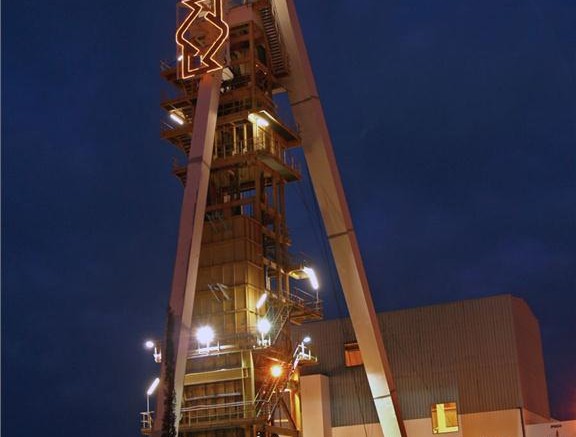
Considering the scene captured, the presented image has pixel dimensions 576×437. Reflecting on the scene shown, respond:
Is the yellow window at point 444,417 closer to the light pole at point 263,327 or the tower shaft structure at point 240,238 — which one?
the tower shaft structure at point 240,238

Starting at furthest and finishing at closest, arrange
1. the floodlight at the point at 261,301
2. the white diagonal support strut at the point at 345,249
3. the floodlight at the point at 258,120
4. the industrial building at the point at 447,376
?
1. the industrial building at the point at 447,376
2. the floodlight at the point at 258,120
3. the floodlight at the point at 261,301
4. the white diagonal support strut at the point at 345,249

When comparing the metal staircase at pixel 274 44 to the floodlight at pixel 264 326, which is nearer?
the floodlight at pixel 264 326

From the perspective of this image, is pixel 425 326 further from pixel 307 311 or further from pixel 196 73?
pixel 196 73

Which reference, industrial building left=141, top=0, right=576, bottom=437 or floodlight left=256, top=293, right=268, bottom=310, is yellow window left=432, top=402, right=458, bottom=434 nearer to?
industrial building left=141, top=0, right=576, bottom=437

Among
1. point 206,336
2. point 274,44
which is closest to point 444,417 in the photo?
point 206,336

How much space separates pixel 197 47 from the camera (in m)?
36.6

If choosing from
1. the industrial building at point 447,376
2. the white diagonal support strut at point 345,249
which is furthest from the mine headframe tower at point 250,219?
the industrial building at point 447,376

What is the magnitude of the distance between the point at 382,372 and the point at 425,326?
43.2ft

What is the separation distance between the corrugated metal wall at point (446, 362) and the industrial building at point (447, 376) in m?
0.06

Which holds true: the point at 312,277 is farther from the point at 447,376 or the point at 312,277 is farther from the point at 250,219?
the point at 447,376

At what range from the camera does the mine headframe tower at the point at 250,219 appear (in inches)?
1467

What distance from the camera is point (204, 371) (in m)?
41.7

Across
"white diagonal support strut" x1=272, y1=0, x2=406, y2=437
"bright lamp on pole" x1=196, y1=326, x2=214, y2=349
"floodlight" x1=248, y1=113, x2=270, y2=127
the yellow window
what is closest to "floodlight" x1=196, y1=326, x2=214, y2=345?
"bright lamp on pole" x1=196, y1=326, x2=214, y2=349

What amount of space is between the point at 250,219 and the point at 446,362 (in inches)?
661
